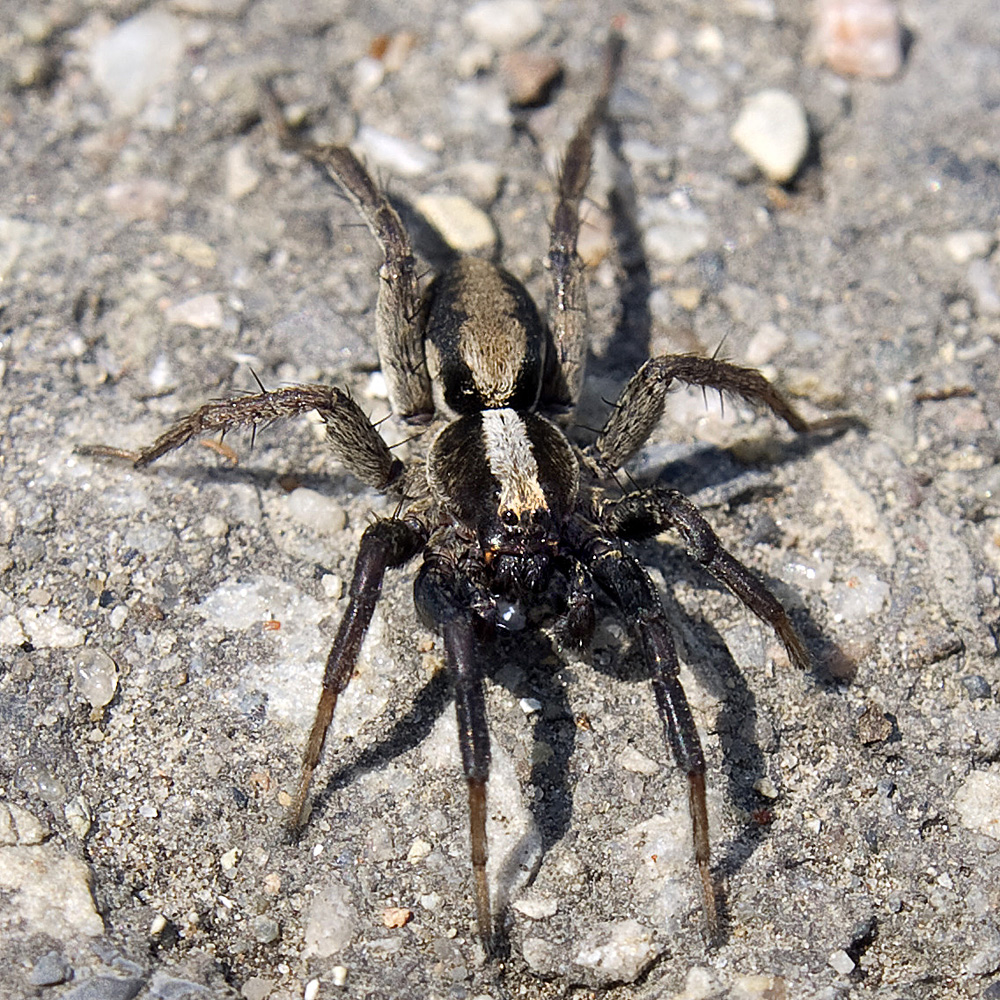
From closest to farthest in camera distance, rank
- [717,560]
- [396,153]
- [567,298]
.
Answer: [717,560] < [567,298] < [396,153]

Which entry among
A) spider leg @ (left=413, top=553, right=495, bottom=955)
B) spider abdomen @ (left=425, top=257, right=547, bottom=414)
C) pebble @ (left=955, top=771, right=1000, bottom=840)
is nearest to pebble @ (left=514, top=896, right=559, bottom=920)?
spider leg @ (left=413, top=553, right=495, bottom=955)

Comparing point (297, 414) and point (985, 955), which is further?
point (297, 414)

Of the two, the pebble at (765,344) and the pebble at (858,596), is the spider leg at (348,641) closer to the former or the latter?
the pebble at (858,596)

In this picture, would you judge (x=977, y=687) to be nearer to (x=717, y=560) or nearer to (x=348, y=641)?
(x=717, y=560)

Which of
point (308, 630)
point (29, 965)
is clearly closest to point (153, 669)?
point (308, 630)

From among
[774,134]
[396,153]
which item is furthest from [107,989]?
[774,134]

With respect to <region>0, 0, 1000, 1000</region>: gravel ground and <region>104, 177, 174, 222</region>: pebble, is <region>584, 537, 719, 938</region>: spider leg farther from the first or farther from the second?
<region>104, 177, 174, 222</region>: pebble

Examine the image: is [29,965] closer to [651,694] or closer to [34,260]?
[651,694]

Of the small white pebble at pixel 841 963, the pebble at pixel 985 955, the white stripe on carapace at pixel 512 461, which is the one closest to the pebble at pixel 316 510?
the white stripe on carapace at pixel 512 461
